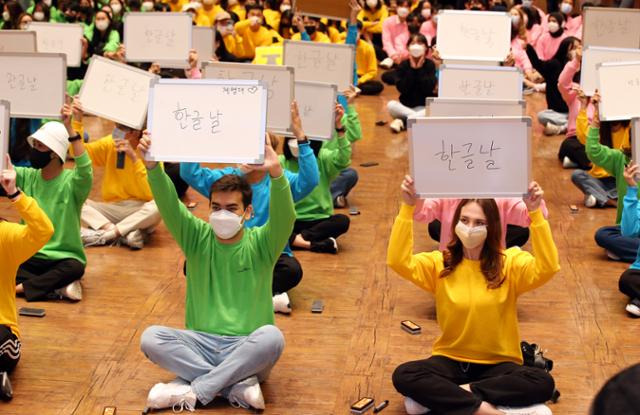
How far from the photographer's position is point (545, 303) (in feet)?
21.3

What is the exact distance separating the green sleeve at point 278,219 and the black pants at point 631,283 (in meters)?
2.43

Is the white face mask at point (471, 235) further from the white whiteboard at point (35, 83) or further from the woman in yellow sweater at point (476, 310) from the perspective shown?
the white whiteboard at point (35, 83)

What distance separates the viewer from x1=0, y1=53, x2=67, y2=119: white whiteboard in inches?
289

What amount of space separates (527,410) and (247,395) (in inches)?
50.9

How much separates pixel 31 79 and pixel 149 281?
70.7 inches

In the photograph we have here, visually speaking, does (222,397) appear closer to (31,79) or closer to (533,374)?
(533,374)

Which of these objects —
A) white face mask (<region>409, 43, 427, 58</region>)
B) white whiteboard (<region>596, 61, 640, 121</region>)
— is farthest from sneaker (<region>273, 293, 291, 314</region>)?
white face mask (<region>409, 43, 427, 58</region>)

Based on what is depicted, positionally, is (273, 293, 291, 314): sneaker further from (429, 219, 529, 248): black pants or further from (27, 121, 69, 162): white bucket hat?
(429, 219, 529, 248): black pants

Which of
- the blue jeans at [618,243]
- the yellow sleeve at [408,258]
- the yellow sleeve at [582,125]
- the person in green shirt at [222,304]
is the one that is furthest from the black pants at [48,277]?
the yellow sleeve at [582,125]

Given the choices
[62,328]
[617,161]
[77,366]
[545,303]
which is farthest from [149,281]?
[617,161]

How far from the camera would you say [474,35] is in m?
10.1

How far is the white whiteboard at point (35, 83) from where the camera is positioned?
7.35 m

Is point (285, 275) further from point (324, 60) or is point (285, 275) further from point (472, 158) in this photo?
point (324, 60)

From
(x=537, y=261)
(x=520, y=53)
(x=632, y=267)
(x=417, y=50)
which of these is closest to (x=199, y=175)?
(x=537, y=261)
